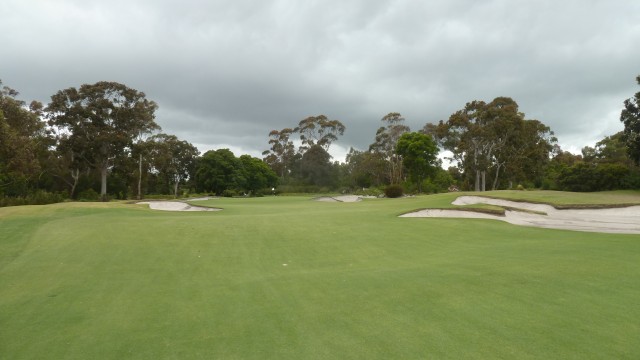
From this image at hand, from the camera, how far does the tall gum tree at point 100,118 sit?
46.2 meters

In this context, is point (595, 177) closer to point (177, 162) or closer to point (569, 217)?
point (569, 217)

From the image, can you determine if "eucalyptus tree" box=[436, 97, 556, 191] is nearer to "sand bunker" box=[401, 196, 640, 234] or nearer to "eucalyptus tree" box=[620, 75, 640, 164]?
"eucalyptus tree" box=[620, 75, 640, 164]

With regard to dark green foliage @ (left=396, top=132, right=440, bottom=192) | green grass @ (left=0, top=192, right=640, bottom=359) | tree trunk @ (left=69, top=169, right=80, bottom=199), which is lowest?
green grass @ (left=0, top=192, right=640, bottom=359)

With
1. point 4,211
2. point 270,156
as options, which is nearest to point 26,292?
point 4,211

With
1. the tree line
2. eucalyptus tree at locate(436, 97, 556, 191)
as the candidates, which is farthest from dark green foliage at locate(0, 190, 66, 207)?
eucalyptus tree at locate(436, 97, 556, 191)

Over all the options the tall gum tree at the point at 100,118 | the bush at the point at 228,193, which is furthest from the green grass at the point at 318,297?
the bush at the point at 228,193

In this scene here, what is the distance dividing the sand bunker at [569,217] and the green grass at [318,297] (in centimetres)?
301

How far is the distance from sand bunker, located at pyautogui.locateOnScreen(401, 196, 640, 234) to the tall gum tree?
40.1 m

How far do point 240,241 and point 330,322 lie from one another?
24.9 feet

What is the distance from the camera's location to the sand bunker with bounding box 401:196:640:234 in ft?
51.9

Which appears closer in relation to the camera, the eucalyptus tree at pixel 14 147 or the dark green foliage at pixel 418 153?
the eucalyptus tree at pixel 14 147

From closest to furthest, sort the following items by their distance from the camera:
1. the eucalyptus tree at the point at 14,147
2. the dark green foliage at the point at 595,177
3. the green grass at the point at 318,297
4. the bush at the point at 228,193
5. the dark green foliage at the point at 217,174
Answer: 1. the green grass at the point at 318,297
2. the eucalyptus tree at the point at 14,147
3. the dark green foliage at the point at 595,177
4. the bush at the point at 228,193
5. the dark green foliage at the point at 217,174

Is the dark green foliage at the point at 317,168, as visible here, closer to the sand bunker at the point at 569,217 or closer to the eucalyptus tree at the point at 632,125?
the eucalyptus tree at the point at 632,125

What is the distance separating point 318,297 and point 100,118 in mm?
49746
